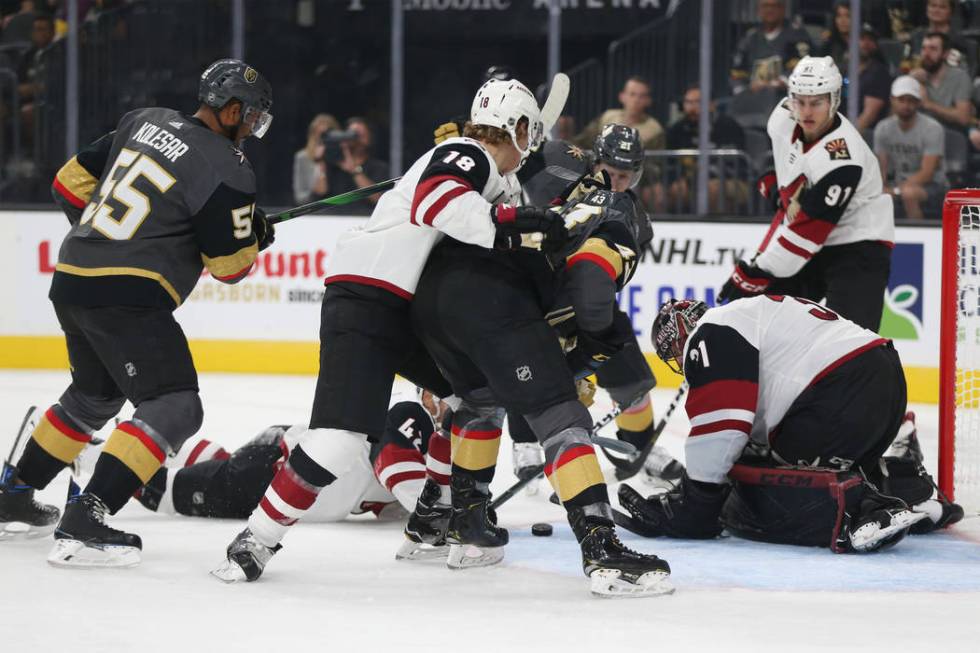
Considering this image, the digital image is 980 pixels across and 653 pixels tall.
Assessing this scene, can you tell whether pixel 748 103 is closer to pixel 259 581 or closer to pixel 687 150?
pixel 687 150

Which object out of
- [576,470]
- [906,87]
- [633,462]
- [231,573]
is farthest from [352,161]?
[576,470]

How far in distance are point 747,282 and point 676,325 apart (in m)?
1.14

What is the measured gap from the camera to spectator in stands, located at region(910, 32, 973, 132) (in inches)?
271

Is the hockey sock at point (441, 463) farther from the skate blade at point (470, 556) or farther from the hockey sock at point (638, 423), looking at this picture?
the hockey sock at point (638, 423)

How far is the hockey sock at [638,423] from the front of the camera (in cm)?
460

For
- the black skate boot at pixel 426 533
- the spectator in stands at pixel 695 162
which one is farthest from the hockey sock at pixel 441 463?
the spectator in stands at pixel 695 162

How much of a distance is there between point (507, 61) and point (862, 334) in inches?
170

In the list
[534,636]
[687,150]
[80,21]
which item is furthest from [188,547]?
[80,21]

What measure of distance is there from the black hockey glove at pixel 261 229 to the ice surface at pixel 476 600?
0.73m

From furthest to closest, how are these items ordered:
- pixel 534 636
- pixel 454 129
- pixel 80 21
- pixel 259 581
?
pixel 80 21, pixel 454 129, pixel 259 581, pixel 534 636

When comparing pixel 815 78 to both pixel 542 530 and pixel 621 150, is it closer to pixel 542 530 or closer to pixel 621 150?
pixel 621 150

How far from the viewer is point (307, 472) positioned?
3.07 metres

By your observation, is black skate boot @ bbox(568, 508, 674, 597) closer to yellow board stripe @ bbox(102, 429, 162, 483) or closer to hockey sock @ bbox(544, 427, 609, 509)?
hockey sock @ bbox(544, 427, 609, 509)

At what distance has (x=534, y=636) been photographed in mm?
2717
